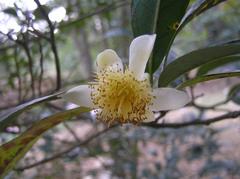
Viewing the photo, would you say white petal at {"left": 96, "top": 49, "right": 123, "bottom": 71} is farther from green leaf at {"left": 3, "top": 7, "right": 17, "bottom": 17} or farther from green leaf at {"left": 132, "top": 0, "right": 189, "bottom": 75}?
green leaf at {"left": 3, "top": 7, "right": 17, "bottom": 17}

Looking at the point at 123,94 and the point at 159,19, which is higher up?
the point at 159,19

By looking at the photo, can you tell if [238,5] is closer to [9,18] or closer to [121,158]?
[121,158]

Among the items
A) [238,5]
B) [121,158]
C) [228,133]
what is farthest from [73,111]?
[228,133]

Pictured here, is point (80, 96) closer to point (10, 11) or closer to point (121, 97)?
point (121, 97)

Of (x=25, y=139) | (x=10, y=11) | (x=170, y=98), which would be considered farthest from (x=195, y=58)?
(x=10, y=11)

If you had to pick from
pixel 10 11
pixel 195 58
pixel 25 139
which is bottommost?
pixel 25 139

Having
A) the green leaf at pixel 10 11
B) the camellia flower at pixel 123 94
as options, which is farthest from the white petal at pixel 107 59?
the green leaf at pixel 10 11

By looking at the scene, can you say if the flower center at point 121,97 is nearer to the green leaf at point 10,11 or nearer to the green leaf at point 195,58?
the green leaf at point 195,58
